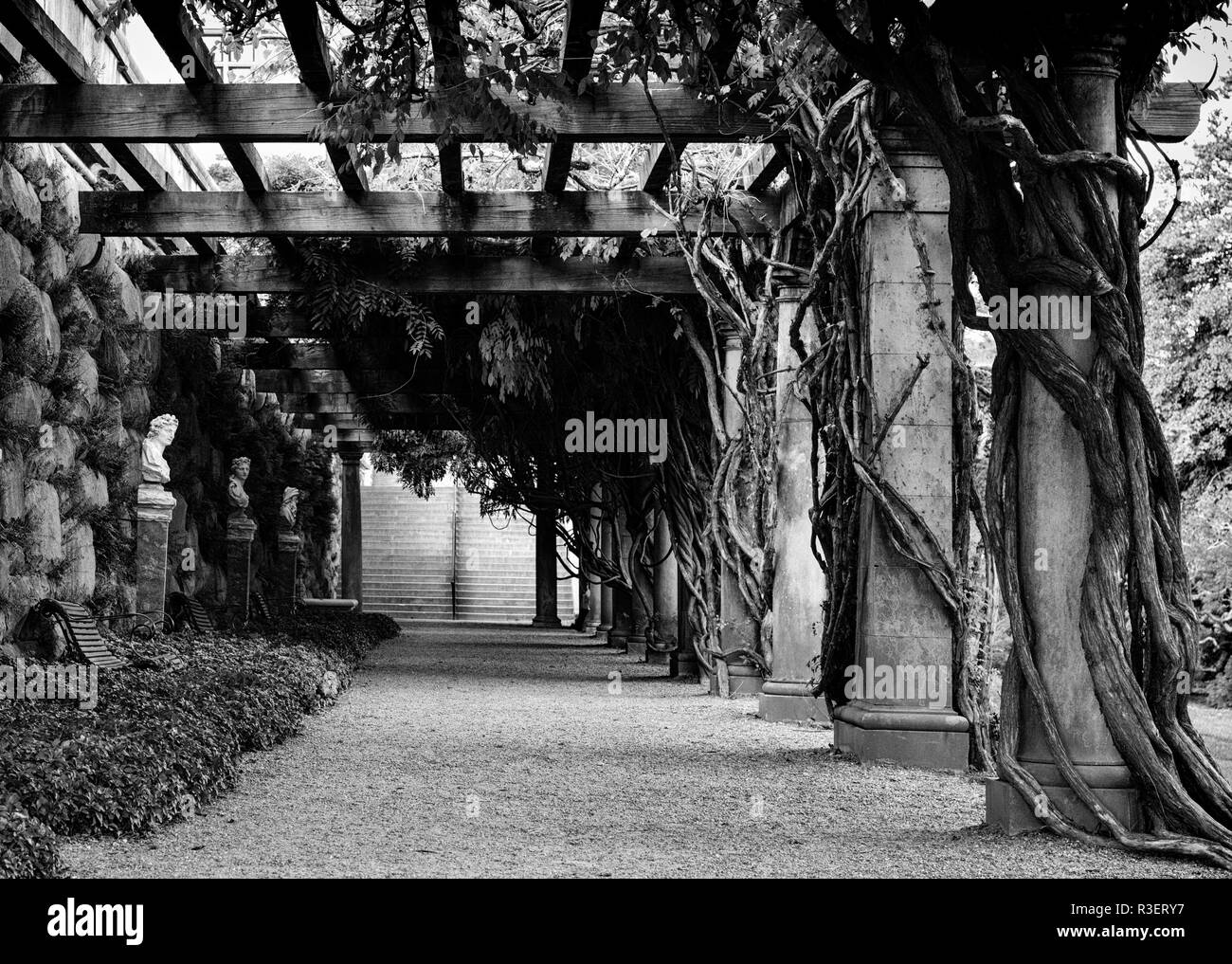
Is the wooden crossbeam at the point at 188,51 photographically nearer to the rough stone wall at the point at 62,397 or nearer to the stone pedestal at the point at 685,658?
the rough stone wall at the point at 62,397

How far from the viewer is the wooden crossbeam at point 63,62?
7.16 meters

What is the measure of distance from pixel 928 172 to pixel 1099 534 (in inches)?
120

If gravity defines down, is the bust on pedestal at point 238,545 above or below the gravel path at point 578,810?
above

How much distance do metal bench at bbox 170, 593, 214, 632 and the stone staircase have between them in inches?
711

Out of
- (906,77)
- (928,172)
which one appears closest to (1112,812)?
(906,77)

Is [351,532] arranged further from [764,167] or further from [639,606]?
[764,167]

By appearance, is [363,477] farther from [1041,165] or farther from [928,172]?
[1041,165]

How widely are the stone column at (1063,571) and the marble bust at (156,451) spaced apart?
29.3 ft

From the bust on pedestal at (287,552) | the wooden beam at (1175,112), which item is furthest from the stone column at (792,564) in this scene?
the bust on pedestal at (287,552)

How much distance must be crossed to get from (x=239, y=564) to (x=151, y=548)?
205 inches

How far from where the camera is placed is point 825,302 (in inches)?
324

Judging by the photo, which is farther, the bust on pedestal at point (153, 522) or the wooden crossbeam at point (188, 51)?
the bust on pedestal at point (153, 522)

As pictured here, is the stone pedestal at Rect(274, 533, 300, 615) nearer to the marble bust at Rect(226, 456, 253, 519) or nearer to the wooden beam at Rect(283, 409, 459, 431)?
the wooden beam at Rect(283, 409, 459, 431)

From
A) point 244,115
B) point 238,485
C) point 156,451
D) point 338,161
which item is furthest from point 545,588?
point 244,115
